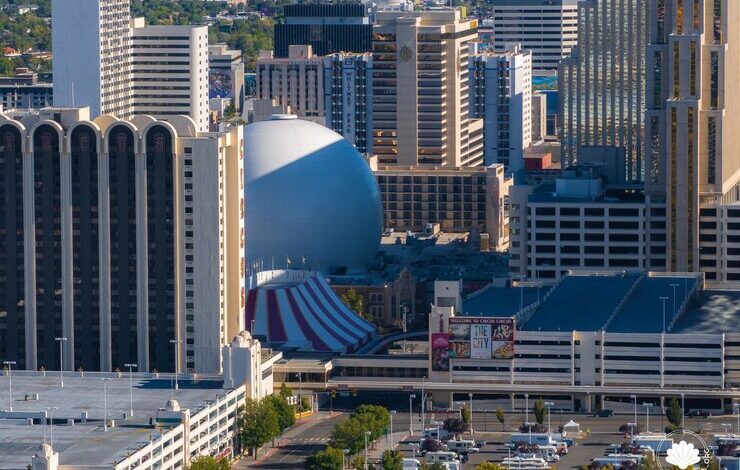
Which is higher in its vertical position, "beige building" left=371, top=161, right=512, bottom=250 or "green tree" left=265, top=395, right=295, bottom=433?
"beige building" left=371, top=161, right=512, bottom=250

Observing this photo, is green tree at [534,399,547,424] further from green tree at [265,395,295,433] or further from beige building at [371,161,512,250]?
beige building at [371,161,512,250]

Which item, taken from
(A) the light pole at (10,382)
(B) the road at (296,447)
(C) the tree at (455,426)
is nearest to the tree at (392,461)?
(B) the road at (296,447)

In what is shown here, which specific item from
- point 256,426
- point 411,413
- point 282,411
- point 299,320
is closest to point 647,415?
point 411,413

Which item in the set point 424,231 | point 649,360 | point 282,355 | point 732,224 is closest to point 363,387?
point 282,355

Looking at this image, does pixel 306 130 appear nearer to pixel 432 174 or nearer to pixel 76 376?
pixel 432 174

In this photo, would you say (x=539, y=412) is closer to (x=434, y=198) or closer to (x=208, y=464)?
(x=208, y=464)

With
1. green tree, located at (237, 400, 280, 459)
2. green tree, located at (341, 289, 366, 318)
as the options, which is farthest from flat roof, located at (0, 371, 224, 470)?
green tree, located at (341, 289, 366, 318)

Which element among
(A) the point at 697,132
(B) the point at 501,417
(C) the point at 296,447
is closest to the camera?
(C) the point at 296,447

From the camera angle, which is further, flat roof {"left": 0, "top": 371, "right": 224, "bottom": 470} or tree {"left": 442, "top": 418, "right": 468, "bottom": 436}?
tree {"left": 442, "top": 418, "right": 468, "bottom": 436}
